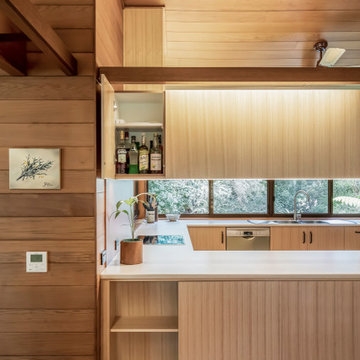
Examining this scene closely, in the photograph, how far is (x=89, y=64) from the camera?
1686 mm

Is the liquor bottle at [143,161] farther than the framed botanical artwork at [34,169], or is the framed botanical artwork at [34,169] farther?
the liquor bottle at [143,161]

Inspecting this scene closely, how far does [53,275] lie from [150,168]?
2.99ft

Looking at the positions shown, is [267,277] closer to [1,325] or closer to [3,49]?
[1,325]

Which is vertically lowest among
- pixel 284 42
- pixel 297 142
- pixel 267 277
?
pixel 267 277

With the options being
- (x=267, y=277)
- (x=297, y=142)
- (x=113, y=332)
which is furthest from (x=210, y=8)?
(x=113, y=332)

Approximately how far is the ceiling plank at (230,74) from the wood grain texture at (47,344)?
1.52m

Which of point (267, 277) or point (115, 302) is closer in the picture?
point (267, 277)

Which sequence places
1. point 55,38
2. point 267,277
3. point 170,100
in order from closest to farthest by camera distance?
point 55,38
point 267,277
point 170,100

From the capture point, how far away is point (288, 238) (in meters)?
3.79

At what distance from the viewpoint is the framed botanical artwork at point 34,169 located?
5.40 feet

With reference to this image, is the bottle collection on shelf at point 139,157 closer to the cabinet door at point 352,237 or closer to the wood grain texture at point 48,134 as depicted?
the wood grain texture at point 48,134

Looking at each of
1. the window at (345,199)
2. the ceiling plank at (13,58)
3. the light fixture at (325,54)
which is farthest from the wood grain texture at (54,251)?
the window at (345,199)

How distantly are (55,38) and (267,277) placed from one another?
1661 mm

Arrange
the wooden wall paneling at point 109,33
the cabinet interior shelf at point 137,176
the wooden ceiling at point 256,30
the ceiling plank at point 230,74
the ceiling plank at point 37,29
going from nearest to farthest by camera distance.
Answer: the ceiling plank at point 37,29 < the wooden wall paneling at point 109,33 < the ceiling plank at point 230,74 < the cabinet interior shelf at point 137,176 < the wooden ceiling at point 256,30
